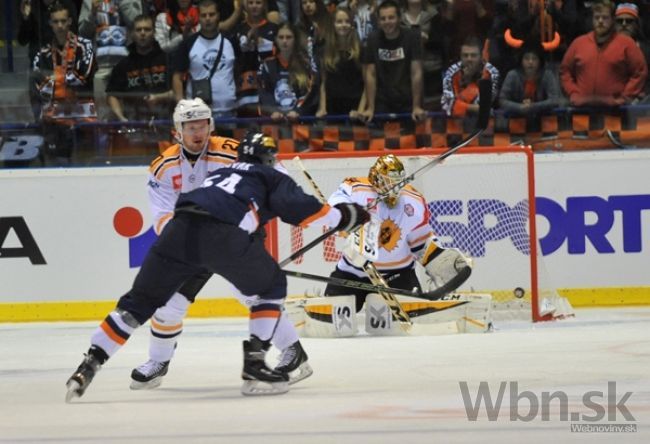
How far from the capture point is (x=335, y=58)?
8.46m

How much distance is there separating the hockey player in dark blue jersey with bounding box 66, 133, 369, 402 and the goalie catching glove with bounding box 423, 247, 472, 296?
187 cm

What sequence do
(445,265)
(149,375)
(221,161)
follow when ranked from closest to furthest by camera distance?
1. (149,375)
2. (221,161)
3. (445,265)

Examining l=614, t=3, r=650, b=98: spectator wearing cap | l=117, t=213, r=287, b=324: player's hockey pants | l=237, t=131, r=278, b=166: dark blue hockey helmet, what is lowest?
l=117, t=213, r=287, b=324: player's hockey pants

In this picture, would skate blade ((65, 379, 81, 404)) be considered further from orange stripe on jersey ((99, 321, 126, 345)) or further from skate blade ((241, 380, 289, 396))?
skate blade ((241, 380, 289, 396))

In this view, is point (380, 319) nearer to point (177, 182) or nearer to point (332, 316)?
point (332, 316)

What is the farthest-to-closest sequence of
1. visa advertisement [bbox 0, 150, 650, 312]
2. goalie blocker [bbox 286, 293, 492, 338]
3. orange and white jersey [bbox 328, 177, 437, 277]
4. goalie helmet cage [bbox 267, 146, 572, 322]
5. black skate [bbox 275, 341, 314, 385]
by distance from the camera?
visa advertisement [bbox 0, 150, 650, 312]
goalie helmet cage [bbox 267, 146, 572, 322]
orange and white jersey [bbox 328, 177, 437, 277]
goalie blocker [bbox 286, 293, 492, 338]
black skate [bbox 275, 341, 314, 385]

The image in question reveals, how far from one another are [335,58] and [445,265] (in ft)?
5.94

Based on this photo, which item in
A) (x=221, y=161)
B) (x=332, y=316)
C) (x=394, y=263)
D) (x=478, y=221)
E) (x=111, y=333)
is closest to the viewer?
(x=111, y=333)

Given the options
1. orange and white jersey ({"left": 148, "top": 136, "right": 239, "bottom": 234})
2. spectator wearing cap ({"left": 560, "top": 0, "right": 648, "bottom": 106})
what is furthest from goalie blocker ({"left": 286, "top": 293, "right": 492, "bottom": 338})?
spectator wearing cap ({"left": 560, "top": 0, "right": 648, "bottom": 106})

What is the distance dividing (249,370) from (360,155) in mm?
3191

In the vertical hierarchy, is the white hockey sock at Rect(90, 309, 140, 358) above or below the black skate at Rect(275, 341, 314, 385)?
above

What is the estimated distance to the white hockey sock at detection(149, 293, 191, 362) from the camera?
552cm

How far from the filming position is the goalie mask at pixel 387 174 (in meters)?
7.46

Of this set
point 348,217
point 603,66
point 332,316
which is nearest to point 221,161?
point 348,217
